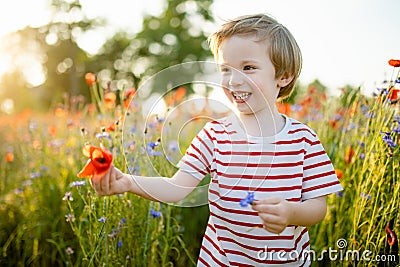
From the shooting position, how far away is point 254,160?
5.07ft

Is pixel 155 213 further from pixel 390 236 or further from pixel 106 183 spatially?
pixel 390 236

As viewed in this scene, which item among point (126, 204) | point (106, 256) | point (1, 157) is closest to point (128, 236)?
point (126, 204)

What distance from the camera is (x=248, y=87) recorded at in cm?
148

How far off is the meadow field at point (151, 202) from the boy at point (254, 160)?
0.11 metres

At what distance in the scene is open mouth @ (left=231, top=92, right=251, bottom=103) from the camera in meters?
1.49

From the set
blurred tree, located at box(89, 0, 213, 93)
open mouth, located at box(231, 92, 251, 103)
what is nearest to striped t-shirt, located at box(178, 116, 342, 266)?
open mouth, located at box(231, 92, 251, 103)

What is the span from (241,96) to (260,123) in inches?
5.2

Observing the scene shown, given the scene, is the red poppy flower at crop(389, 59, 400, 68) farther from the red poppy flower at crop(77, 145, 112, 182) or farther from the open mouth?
the red poppy flower at crop(77, 145, 112, 182)

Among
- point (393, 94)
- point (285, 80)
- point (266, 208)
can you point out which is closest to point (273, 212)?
point (266, 208)

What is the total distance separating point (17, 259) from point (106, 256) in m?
1.12

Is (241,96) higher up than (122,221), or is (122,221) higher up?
(241,96)

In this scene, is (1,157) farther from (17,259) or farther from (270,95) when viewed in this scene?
(270,95)

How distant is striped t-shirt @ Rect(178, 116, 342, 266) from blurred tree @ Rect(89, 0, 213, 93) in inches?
678

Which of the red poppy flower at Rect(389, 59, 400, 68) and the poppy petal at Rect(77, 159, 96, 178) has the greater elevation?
the red poppy flower at Rect(389, 59, 400, 68)
